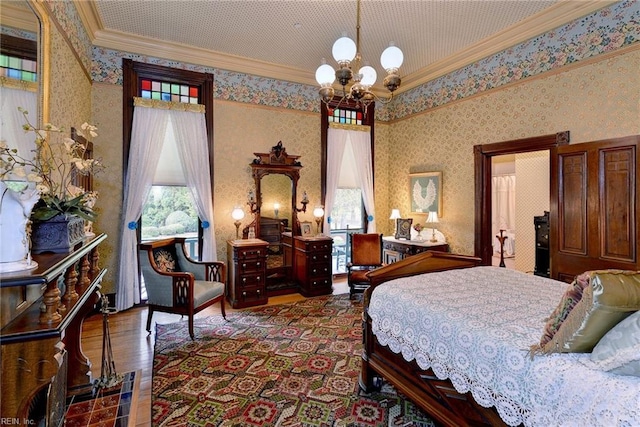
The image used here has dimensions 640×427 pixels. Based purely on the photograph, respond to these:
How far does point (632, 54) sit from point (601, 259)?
2.03m

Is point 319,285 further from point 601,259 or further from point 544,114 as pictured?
point 544,114

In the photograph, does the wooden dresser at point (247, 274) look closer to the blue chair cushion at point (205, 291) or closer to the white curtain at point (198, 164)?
the white curtain at point (198, 164)

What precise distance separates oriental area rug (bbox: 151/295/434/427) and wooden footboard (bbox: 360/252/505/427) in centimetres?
28

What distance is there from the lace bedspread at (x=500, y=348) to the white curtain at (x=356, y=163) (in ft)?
11.1

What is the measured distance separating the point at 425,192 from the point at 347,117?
2006mm

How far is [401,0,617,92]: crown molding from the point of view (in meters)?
3.50

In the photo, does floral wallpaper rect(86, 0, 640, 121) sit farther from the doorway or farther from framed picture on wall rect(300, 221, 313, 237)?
framed picture on wall rect(300, 221, 313, 237)

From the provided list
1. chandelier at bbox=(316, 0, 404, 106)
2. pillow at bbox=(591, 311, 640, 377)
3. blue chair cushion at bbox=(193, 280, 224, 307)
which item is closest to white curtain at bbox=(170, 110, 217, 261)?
blue chair cushion at bbox=(193, 280, 224, 307)

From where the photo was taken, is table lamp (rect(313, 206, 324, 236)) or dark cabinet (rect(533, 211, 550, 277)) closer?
table lamp (rect(313, 206, 324, 236))

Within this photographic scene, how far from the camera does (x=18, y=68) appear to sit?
1942 millimetres

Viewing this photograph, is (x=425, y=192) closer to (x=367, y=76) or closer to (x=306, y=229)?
(x=306, y=229)

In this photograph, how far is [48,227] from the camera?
6.18ft

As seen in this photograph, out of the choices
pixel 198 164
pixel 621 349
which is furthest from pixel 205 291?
pixel 621 349

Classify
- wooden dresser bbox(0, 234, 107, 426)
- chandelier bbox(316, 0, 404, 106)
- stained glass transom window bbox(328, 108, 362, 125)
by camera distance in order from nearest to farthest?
1. wooden dresser bbox(0, 234, 107, 426)
2. chandelier bbox(316, 0, 404, 106)
3. stained glass transom window bbox(328, 108, 362, 125)
